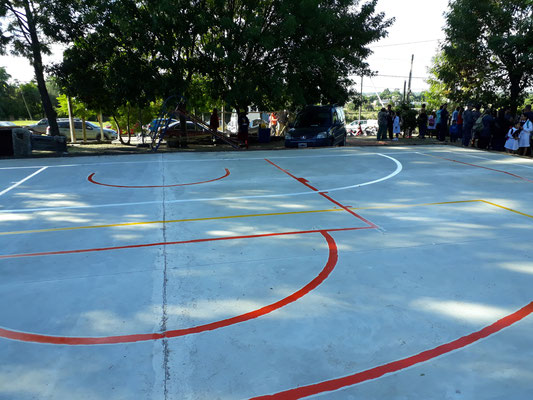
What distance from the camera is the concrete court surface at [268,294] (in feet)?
9.56

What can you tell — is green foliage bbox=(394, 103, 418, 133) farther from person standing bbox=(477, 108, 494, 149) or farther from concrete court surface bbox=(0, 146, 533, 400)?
concrete court surface bbox=(0, 146, 533, 400)

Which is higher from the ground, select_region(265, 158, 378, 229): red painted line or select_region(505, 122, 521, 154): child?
select_region(505, 122, 521, 154): child

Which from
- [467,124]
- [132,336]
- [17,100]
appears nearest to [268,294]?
[132,336]

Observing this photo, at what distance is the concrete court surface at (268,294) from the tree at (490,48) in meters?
12.7

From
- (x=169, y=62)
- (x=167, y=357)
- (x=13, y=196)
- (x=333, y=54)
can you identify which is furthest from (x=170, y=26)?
(x=167, y=357)

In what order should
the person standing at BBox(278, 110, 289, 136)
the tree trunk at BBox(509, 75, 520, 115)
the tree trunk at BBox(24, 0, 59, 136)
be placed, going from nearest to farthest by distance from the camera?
the tree trunk at BBox(24, 0, 59, 136) → the tree trunk at BBox(509, 75, 520, 115) → the person standing at BBox(278, 110, 289, 136)

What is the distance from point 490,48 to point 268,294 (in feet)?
63.3

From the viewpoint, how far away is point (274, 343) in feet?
10.8

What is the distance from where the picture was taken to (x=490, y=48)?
60.0 ft

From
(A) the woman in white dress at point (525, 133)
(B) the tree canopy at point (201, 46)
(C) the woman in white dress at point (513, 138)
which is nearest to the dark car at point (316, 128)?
(B) the tree canopy at point (201, 46)

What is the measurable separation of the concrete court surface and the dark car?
298 inches

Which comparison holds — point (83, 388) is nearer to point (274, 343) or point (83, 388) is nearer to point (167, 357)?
point (167, 357)

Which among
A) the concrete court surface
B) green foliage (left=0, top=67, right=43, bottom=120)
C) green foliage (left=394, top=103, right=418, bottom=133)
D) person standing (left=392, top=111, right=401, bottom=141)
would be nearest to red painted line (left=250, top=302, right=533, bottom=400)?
the concrete court surface

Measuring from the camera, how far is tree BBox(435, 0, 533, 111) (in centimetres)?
1759
